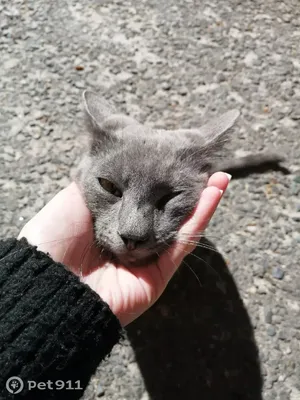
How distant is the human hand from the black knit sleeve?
115mm

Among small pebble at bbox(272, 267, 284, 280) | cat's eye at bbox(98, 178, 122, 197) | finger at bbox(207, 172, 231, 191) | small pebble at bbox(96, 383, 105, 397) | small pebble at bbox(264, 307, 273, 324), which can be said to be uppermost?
cat's eye at bbox(98, 178, 122, 197)

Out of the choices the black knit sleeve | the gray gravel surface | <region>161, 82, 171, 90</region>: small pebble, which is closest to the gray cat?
the black knit sleeve

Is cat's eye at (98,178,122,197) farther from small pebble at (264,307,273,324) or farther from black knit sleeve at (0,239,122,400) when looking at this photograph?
small pebble at (264,307,273,324)

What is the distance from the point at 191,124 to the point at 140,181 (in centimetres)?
95

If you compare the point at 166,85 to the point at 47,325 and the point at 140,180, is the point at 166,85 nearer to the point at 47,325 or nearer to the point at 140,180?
the point at 140,180

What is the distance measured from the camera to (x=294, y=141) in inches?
88.7

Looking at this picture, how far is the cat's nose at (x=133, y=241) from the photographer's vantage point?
1318mm

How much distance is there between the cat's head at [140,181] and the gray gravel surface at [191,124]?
0.52 meters

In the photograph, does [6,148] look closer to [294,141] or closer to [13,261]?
[13,261]

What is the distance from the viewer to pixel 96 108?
163cm

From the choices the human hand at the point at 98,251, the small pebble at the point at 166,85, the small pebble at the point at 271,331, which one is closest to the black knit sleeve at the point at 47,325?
the human hand at the point at 98,251

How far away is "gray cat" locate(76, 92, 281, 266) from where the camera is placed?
1.36 m

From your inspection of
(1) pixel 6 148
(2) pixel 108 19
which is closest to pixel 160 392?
(1) pixel 6 148

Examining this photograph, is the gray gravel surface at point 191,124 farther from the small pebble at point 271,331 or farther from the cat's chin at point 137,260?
the cat's chin at point 137,260
